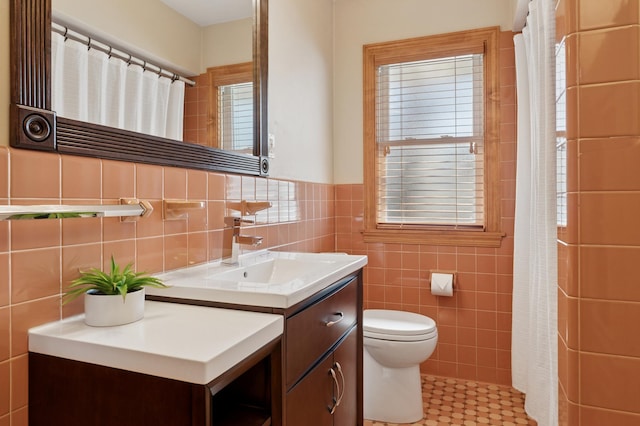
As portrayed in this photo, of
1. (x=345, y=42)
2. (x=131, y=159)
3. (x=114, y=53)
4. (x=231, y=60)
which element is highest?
(x=345, y=42)

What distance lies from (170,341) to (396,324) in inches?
63.0

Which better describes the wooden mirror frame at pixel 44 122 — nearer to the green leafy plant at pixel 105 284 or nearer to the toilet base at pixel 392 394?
the green leafy plant at pixel 105 284

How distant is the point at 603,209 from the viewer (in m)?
0.88

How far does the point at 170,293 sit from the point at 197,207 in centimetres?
27

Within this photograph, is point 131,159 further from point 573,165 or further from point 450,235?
point 450,235

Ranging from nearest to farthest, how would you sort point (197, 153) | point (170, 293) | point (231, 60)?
point (170, 293) < point (197, 153) < point (231, 60)

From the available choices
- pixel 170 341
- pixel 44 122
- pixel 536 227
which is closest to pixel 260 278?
pixel 170 341

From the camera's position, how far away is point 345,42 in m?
2.73

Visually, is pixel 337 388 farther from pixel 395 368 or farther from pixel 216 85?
pixel 216 85

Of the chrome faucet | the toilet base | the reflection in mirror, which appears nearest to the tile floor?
the toilet base

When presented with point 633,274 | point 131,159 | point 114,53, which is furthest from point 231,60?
point 633,274

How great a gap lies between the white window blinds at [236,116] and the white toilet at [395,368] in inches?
45.5

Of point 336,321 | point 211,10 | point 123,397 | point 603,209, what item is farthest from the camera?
point 211,10

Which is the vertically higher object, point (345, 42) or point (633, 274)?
point (345, 42)
